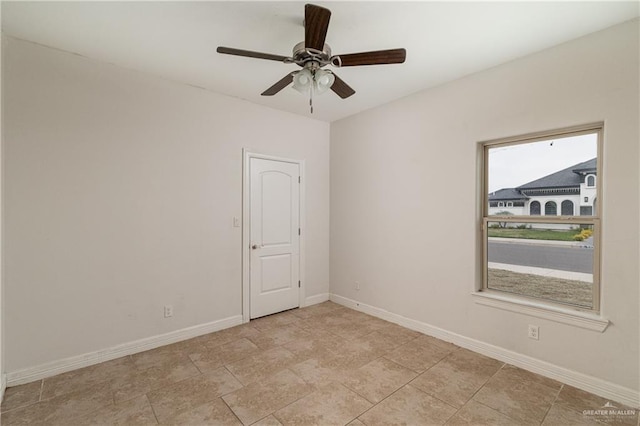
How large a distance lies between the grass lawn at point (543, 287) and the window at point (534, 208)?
0.58m

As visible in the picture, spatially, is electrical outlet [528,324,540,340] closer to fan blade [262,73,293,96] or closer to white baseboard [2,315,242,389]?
fan blade [262,73,293,96]

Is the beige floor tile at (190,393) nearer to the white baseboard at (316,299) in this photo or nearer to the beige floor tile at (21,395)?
the beige floor tile at (21,395)

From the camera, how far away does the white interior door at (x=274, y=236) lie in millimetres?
3791

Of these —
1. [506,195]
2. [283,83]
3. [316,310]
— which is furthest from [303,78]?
[316,310]

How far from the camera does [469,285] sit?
9.84 feet

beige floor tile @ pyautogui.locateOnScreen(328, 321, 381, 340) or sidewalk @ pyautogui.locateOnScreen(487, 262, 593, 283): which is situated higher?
sidewalk @ pyautogui.locateOnScreen(487, 262, 593, 283)

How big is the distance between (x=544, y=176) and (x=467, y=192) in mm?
641

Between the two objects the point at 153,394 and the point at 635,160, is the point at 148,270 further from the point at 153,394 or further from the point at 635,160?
the point at 635,160

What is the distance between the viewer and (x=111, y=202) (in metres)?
2.78

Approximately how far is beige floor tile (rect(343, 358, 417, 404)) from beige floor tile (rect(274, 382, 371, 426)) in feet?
0.29

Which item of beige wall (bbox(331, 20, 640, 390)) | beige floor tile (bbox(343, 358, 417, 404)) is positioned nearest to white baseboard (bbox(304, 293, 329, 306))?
beige wall (bbox(331, 20, 640, 390))

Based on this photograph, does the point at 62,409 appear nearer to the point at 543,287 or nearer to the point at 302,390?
the point at 302,390

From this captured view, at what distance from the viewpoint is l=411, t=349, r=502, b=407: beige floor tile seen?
2250 mm

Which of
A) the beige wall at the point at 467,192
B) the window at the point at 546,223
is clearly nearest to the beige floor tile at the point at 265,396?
the beige wall at the point at 467,192
